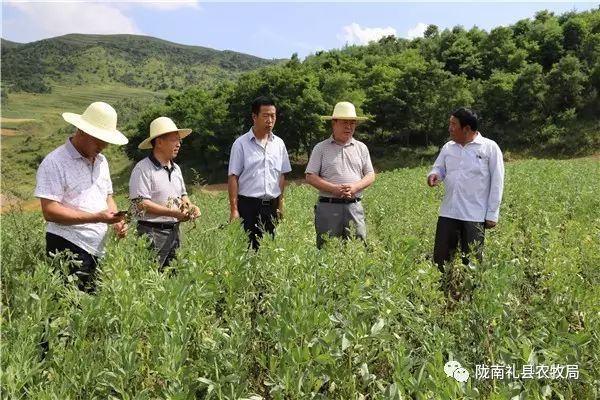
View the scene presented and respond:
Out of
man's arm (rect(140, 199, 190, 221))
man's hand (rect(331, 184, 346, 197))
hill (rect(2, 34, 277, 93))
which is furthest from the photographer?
hill (rect(2, 34, 277, 93))

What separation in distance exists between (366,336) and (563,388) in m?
0.96

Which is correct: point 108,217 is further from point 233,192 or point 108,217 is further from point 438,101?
point 438,101

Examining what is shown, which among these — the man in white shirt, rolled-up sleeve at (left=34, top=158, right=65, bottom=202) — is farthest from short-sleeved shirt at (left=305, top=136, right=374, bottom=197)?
rolled-up sleeve at (left=34, top=158, right=65, bottom=202)

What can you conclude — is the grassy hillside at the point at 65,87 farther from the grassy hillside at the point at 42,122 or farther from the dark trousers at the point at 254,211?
the dark trousers at the point at 254,211

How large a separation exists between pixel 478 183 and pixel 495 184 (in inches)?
5.8

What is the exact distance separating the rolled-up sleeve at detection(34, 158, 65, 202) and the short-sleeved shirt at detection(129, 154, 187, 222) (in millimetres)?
796

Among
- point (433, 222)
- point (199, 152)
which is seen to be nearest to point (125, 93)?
point (199, 152)

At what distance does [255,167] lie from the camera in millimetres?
4867

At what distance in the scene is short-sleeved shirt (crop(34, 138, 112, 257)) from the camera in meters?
3.27

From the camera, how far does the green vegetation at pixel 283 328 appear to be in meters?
2.16

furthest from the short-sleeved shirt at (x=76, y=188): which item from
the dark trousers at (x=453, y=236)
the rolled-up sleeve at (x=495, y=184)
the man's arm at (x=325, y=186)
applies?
the rolled-up sleeve at (x=495, y=184)

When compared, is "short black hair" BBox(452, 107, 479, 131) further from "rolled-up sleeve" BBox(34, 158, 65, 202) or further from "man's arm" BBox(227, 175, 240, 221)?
"rolled-up sleeve" BBox(34, 158, 65, 202)

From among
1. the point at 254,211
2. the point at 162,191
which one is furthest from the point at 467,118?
the point at 162,191

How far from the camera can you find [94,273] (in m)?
3.41
